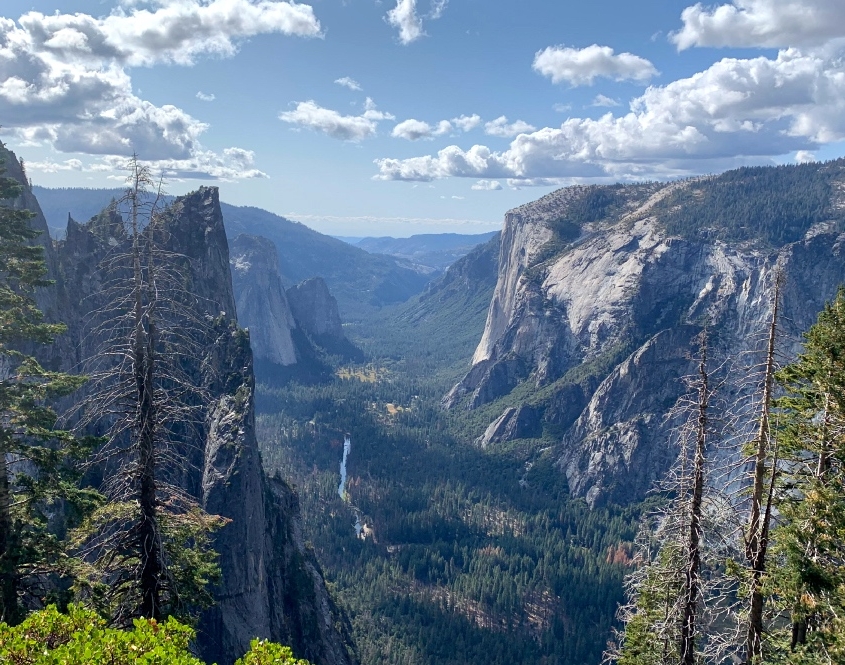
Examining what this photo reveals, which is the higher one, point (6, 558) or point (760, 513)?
point (760, 513)

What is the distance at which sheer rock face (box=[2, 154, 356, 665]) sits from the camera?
219 feet

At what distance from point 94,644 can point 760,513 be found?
21.3m

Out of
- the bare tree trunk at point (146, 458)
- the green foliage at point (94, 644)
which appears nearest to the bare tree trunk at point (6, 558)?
the bare tree trunk at point (146, 458)

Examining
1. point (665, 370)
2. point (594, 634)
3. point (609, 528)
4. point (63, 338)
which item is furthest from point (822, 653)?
point (665, 370)

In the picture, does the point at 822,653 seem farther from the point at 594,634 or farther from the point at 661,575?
the point at 594,634

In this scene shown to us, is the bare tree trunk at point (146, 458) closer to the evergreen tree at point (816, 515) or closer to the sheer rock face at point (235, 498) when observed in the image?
the evergreen tree at point (816, 515)

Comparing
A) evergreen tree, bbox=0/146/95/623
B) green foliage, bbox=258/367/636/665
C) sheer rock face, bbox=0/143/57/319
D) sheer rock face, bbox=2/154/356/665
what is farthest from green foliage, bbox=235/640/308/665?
green foliage, bbox=258/367/636/665

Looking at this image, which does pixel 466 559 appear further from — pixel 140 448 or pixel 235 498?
pixel 140 448

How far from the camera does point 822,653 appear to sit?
19.4 m

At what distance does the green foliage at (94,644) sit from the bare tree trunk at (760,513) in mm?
16441

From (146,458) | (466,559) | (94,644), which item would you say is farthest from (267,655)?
(466,559)

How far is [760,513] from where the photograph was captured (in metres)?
21.1

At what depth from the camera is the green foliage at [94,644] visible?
11.7 metres

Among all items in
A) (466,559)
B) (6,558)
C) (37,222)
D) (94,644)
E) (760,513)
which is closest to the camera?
(94,644)
